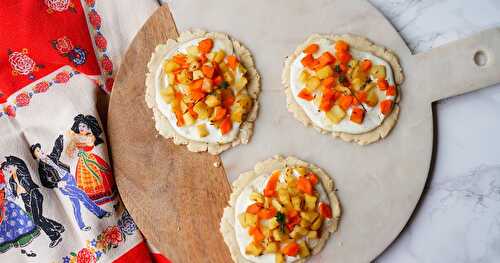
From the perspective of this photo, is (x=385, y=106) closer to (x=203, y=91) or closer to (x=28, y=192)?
(x=203, y=91)

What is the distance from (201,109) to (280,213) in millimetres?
660

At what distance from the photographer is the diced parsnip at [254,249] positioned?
241 centimetres

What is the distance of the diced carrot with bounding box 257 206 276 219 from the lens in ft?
7.73

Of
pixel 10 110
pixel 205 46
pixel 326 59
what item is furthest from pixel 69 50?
pixel 326 59

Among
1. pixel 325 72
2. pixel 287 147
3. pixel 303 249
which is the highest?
pixel 325 72

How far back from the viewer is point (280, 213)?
233cm

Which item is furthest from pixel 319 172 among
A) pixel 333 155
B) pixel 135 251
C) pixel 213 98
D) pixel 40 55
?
pixel 40 55

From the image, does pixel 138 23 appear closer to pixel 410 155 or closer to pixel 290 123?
pixel 290 123

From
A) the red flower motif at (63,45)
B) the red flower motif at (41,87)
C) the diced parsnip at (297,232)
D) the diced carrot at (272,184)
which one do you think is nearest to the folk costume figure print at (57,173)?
the red flower motif at (41,87)

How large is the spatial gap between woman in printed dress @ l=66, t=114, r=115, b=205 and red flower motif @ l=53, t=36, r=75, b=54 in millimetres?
434

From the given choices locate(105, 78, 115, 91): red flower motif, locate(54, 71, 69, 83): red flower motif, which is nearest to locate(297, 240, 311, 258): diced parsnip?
locate(105, 78, 115, 91): red flower motif

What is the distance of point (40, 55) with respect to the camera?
2.73 metres

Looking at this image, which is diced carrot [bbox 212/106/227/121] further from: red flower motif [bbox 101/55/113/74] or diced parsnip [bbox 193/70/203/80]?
red flower motif [bbox 101/55/113/74]

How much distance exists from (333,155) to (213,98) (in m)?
0.71
